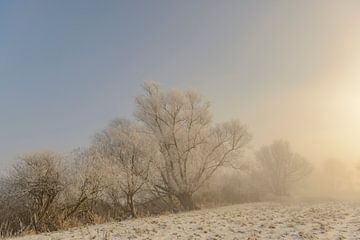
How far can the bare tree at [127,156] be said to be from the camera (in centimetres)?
3997

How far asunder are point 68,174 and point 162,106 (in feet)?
55.2

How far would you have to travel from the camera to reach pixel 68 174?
34.3 meters

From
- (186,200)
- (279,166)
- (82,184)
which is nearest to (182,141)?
(186,200)

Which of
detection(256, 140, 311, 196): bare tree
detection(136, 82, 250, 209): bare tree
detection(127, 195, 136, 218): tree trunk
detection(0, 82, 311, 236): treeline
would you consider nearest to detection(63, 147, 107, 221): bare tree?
detection(0, 82, 311, 236): treeline

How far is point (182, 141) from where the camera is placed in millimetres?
47688

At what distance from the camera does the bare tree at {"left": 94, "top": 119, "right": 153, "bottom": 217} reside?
1574 inches

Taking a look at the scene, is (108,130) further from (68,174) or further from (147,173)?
(68,174)

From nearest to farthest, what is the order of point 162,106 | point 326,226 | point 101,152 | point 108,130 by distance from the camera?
point 326,226
point 101,152
point 108,130
point 162,106

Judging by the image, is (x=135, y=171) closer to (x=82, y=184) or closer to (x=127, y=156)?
(x=127, y=156)

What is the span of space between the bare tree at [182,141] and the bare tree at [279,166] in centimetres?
4002

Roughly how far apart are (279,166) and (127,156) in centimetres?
5650

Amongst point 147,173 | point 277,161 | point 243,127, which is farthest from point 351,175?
point 147,173

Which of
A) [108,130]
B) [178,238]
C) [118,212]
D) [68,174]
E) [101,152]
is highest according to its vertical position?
[108,130]

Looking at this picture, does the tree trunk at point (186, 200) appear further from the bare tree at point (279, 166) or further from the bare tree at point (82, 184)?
the bare tree at point (279, 166)
